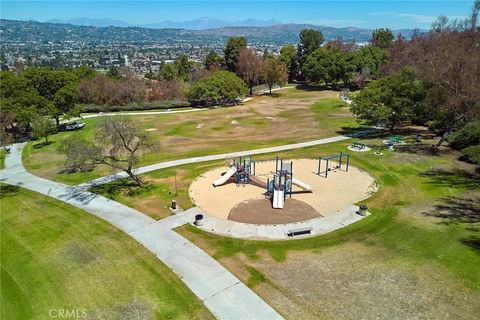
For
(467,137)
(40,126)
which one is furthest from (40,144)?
(467,137)

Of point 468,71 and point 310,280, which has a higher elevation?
point 468,71

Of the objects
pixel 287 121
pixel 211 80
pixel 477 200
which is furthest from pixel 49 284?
pixel 211 80

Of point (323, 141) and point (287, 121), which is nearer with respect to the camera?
point (323, 141)

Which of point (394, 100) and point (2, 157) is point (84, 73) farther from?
point (394, 100)

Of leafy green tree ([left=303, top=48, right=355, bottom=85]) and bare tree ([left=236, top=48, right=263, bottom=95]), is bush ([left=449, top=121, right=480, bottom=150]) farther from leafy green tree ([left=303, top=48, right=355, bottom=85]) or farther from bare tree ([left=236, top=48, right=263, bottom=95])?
bare tree ([left=236, top=48, right=263, bottom=95])

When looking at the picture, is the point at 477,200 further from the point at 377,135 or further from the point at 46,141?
the point at 46,141

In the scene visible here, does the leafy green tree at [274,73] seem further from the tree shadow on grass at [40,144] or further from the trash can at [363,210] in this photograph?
the trash can at [363,210]
